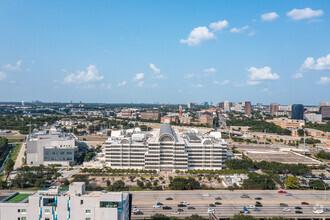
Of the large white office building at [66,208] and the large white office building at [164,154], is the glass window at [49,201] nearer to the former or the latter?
the large white office building at [66,208]

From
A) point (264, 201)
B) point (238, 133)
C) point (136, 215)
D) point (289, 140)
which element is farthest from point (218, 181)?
point (238, 133)

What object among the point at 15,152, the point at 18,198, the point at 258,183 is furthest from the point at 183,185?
the point at 15,152

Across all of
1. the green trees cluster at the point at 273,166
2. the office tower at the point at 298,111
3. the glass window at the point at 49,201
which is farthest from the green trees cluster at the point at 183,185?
the office tower at the point at 298,111

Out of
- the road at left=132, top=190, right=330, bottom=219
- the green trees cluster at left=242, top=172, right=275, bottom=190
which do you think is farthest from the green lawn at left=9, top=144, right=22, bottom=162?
the green trees cluster at left=242, top=172, right=275, bottom=190

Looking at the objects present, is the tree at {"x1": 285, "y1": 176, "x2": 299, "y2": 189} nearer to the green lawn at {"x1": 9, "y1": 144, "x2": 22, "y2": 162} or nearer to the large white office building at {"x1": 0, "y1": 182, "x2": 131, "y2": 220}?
the large white office building at {"x1": 0, "y1": 182, "x2": 131, "y2": 220}

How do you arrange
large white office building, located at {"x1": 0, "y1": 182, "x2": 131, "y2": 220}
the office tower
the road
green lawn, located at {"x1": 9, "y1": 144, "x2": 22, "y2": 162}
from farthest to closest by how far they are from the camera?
the office tower, green lawn, located at {"x1": 9, "y1": 144, "x2": 22, "y2": 162}, the road, large white office building, located at {"x1": 0, "y1": 182, "x2": 131, "y2": 220}

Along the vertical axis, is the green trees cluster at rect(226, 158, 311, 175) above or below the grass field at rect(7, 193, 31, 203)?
below

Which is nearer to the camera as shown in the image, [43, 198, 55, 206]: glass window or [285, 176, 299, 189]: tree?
[43, 198, 55, 206]: glass window

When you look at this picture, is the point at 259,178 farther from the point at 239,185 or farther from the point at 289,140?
the point at 289,140
